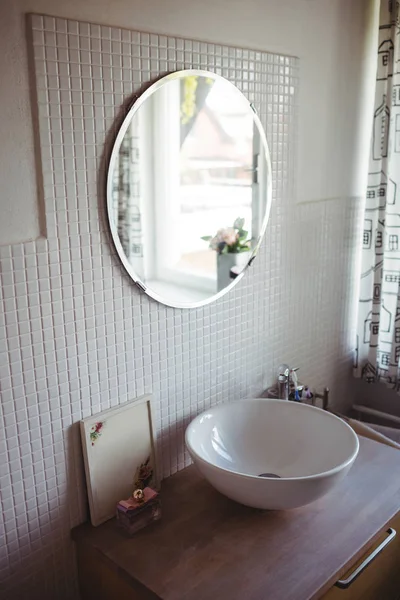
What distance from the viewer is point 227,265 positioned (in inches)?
64.8

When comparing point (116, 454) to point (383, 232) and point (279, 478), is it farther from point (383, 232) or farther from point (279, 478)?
point (383, 232)

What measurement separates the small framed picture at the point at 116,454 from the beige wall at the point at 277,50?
493mm

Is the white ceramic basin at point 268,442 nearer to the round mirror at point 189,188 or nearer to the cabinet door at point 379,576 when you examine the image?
the cabinet door at point 379,576

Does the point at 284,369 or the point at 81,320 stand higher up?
the point at 81,320

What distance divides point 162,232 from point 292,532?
0.79 m

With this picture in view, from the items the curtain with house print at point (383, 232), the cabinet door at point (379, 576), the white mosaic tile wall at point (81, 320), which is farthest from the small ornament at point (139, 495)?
the curtain with house print at point (383, 232)

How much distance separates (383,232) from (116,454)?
4.05ft

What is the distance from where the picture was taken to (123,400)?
1430 mm

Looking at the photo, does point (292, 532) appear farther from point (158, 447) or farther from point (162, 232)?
point (162, 232)

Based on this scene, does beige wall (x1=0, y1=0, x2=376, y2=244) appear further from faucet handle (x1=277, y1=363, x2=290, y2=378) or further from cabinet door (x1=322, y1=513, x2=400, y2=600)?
cabinet door (x1=322, y1=513, x2=400, y2=600)

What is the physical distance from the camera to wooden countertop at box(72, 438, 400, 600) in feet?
3.89

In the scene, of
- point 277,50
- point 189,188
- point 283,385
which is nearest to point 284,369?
point 283,385

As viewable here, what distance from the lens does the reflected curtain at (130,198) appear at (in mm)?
1315

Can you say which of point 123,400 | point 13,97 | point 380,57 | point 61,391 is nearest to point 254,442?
point 123,400
